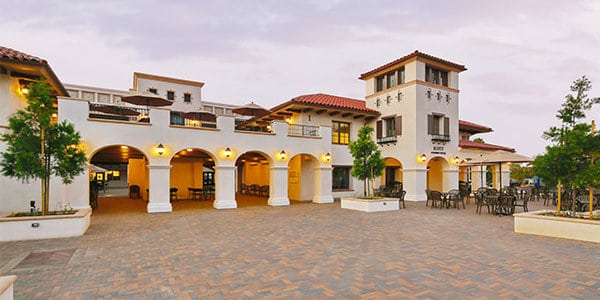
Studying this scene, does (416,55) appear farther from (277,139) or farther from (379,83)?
(277,139)

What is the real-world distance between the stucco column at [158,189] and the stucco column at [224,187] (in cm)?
222

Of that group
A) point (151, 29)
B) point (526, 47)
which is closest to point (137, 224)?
point (151, 29)

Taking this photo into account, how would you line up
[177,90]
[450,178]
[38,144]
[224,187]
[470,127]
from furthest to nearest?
[177,90] → [470,127] → [450,178] → [224,187] → [38,144]

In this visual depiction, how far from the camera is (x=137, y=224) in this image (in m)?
10.1

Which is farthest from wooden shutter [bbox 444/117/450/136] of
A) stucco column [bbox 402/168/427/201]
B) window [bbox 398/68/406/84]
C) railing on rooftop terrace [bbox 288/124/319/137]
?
railing on rooftop terrace [bbox 288/124/319/137]

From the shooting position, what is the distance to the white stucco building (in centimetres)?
1179

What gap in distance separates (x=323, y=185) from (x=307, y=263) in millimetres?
11924

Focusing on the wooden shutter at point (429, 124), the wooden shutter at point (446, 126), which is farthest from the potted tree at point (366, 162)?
the wooden shutter at point (446, 126)

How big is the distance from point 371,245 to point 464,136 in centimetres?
2331

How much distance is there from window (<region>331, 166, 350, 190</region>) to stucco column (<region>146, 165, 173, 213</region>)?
1034 cm

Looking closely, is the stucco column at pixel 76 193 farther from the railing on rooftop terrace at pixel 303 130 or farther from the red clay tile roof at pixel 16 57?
the railing on rooftop terrace at pixel 303 130

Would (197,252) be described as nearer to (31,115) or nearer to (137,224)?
(137,224)

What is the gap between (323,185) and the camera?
17594mm

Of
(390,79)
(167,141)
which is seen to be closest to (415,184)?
(390,79)
